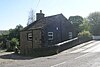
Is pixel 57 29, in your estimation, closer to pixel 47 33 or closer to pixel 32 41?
pixel 47 33

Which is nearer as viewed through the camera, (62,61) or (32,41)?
(62,61)

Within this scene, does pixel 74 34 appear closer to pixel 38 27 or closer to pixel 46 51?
pixel 38 27

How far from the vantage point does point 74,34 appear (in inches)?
1697

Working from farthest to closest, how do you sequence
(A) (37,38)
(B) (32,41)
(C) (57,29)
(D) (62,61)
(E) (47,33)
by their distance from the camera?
(C) (57,29) < (B) (32,41) < (A) (37,38) < (E) (47,33) < (D) (62,61)

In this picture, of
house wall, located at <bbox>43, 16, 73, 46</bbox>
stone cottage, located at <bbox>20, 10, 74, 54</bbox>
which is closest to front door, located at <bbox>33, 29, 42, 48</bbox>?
stone cottage, located at <bbox>20, 10, 74, 54</bbox>

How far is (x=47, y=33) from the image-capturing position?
3650 centimetres

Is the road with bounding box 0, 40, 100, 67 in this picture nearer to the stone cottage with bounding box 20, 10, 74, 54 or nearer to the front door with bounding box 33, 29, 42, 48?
the stone cottage with bounding box 20, 10, 74, 54

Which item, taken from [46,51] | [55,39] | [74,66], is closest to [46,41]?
[55,39]

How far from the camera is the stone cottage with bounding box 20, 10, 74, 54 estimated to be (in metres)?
36.1

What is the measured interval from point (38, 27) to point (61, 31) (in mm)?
4663

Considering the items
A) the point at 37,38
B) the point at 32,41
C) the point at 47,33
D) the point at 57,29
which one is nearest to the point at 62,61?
the point at 47,33

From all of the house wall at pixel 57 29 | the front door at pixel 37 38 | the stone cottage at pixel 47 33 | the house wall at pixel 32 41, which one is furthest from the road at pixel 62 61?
the house wall at pixel 57 29

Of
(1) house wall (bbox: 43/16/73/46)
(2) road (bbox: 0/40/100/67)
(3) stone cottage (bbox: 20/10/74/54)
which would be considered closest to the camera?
(2) road (bbox: 0/40/100/67)

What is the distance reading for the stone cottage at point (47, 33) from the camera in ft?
118
